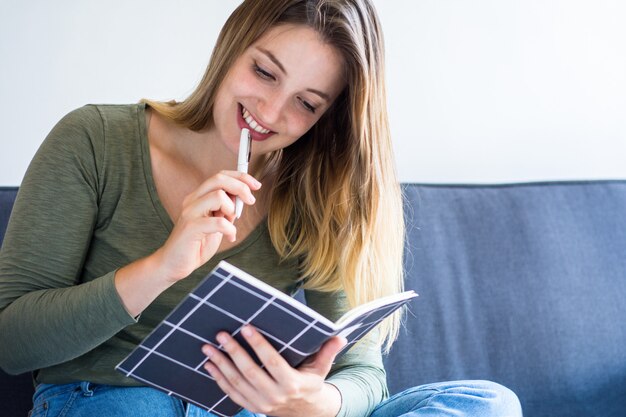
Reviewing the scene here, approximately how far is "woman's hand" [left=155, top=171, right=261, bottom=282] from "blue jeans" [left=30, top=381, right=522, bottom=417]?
217 mm

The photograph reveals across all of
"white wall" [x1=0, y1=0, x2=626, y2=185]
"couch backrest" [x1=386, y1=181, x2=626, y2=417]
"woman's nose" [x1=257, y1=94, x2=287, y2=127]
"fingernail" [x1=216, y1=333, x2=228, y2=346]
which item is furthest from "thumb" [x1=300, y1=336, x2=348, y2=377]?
"white wall" [x1=0, y1=0, x2=626, y2=185]

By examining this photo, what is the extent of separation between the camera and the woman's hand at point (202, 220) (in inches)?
38.1

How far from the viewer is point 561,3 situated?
213cm

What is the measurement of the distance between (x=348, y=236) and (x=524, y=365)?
618mm

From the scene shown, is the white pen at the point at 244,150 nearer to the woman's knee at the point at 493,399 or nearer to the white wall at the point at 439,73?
the woman's knee at the point at 493,399

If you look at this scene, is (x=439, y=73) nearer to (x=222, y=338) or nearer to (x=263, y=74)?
(x=263, y=74)

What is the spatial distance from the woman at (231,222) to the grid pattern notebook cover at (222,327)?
0.02 meters

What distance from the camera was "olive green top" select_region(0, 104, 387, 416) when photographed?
42.3 inches

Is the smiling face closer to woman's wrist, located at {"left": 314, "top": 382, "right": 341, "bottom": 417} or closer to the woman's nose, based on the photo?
the woman's nose

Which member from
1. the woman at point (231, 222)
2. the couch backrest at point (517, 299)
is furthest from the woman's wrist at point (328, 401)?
the couch backrest at point (517, 299)

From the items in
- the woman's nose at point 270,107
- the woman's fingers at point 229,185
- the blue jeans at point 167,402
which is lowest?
the blue jeans at point 167,402

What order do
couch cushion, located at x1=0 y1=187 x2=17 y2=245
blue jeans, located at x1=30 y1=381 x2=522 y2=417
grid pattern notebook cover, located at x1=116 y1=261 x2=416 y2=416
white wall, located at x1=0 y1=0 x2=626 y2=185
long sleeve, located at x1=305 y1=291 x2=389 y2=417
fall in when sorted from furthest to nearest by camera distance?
white wall, located at x1=0 y1=0 x2=626 y2=185 → couch cushion, located at x1=0 y1=187 x2=17 y2=245 → long sleeve, located at x1=305 y1=291 x2=389 y2=417 → blue jeans, located at x1=30 y1=381 x2=522 y2=417 → grid pattern notebook cover, located at x1=116 y1=261 x2=416 y2=416

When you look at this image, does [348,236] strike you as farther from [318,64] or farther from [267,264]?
[318,64]

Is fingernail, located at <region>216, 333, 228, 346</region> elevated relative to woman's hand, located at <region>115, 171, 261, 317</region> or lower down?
lower down
